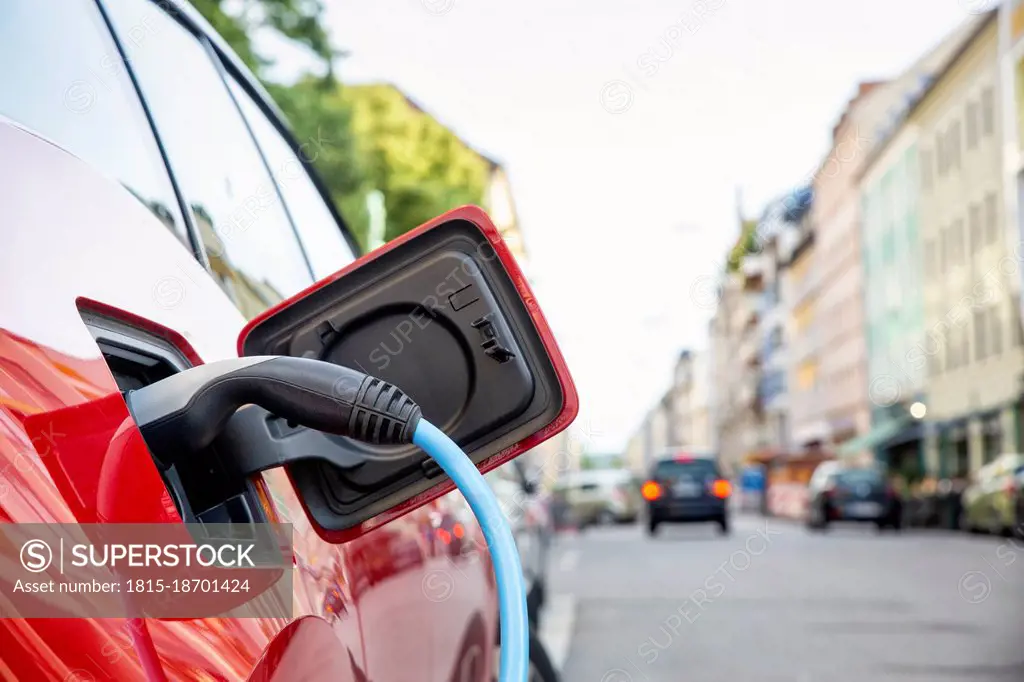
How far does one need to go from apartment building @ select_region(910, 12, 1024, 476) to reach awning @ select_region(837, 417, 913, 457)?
3647mm

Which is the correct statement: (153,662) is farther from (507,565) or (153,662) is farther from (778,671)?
(778,671)

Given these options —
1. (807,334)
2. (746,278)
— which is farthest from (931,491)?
(746,278)

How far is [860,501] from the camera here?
33.8 metres

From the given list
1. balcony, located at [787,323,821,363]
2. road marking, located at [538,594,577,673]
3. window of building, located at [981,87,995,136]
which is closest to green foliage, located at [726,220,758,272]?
balcony, located at [787,323,821,363]

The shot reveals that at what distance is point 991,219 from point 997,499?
1690 cm

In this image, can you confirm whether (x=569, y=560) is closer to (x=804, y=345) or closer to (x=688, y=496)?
(x=688, y=496)

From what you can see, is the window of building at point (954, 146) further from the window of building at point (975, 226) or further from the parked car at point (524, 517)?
the parked car at point (524, 517)

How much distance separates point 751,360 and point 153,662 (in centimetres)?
11360

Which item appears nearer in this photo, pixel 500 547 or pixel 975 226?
pixel 500 547

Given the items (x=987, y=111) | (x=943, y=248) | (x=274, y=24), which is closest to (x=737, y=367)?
Answer: (x=943, y=248)

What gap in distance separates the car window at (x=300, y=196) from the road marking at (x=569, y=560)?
55.3ft

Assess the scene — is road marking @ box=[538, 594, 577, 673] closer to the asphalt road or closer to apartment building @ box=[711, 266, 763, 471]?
the asphalt road

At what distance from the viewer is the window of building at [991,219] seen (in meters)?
41.8

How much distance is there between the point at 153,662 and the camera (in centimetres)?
106
